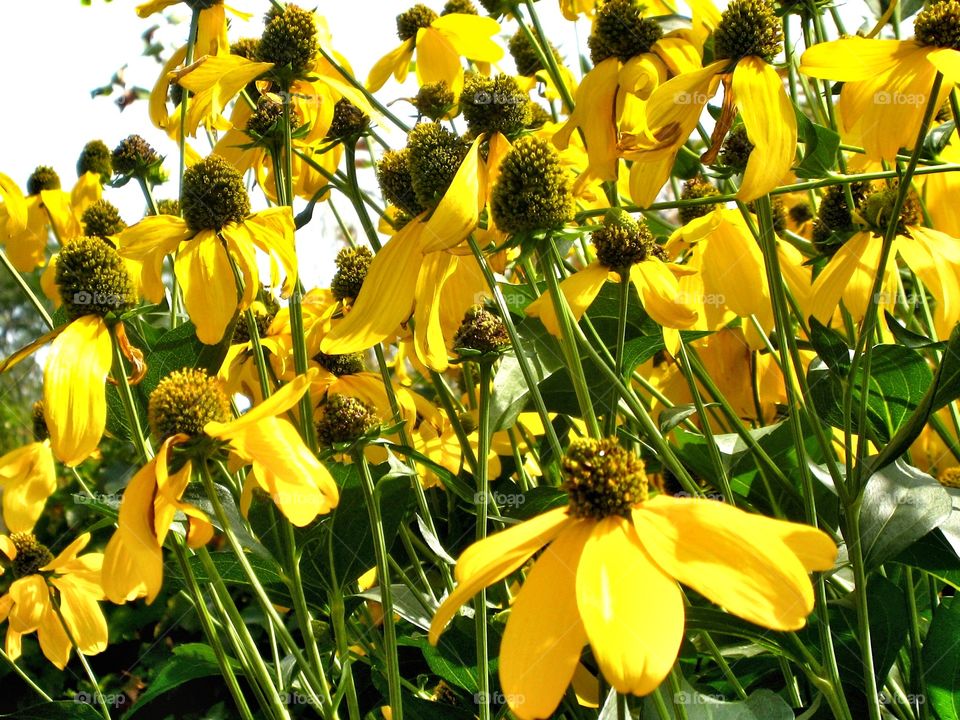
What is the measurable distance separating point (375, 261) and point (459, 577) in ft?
1.41

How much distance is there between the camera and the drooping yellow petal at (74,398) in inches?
35.7

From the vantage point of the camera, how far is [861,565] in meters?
0.87

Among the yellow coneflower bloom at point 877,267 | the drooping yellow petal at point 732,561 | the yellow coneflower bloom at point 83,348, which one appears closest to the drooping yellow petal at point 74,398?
the yellow coneflower bloom at point 83,348

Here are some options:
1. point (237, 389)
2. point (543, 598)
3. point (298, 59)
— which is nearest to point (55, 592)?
point (237, 389)

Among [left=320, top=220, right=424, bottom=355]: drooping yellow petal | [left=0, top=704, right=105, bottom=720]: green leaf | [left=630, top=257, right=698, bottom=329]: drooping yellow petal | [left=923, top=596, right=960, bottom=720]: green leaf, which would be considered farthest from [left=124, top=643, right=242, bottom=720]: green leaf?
[left=923, top=596, right=960, bottom=720]: green leaf

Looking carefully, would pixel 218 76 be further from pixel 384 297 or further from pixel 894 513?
pixel 894 513

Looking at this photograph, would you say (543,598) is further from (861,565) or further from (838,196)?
(838,196)

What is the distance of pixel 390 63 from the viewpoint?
1.73 metres

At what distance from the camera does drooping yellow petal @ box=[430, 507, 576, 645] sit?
655 mm

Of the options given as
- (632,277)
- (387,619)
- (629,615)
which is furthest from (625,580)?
(632,277)

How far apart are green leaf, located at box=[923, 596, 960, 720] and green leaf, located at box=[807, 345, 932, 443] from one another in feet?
0.71

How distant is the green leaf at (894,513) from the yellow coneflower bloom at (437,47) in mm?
833

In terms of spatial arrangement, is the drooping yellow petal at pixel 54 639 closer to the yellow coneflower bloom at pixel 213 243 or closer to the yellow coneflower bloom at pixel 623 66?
the yellow coneflower bloom at pixel 213 243

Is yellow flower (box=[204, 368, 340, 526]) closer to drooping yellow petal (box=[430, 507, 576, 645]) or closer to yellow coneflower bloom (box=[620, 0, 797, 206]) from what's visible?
drooping yellow petal (box=[430, 507, 576, 645])
